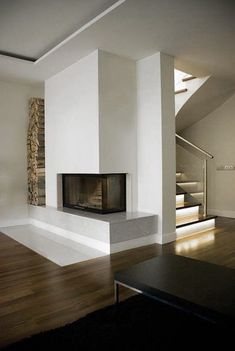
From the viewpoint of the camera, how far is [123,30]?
3.20 metres

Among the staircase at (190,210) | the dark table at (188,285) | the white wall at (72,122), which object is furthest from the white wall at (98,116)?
the dark table at (188,285)

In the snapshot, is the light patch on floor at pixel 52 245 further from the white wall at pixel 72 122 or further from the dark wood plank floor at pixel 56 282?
the white wall at pixel 72 122

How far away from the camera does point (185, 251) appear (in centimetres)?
355

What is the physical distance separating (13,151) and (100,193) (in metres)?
2.18

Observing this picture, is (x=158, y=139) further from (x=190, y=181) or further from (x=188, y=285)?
(x=188, y=285)

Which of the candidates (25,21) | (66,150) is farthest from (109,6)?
(66,150)

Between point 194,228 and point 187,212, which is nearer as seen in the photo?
point 194,228

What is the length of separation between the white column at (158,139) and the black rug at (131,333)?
6.61 feet

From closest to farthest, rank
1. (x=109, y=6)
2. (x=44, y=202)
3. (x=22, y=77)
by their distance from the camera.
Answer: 1. (x=109, y=6)
2. (x=22, y=77)
3. (x=44, y=202)

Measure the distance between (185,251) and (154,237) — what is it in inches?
21.5

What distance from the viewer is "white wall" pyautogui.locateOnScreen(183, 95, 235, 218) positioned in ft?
19.5

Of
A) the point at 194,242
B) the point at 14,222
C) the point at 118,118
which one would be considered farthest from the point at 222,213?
the point at 14,222

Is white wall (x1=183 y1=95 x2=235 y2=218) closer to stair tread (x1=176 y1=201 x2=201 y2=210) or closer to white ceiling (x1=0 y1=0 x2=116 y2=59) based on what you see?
stair tread (x1=176 y1=201 x2=201 y2=210)

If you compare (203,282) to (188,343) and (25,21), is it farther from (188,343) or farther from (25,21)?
(25,21)
